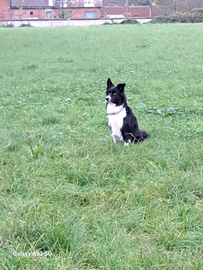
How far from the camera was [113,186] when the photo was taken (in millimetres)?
3219

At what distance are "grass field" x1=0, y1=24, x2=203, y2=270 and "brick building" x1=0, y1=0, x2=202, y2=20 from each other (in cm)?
5514

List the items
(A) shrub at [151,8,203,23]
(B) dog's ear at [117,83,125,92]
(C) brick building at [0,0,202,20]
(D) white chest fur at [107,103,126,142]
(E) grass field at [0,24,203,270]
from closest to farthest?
(E) grass field at [0,24,203,270], (B) dog's ear at [117,83,125,92], (D) white chest fur at [107,103,126,142], (A) shrub at [151,8,203,23], (C) brick building at [0,0,202,20]

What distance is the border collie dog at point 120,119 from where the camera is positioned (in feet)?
14.8

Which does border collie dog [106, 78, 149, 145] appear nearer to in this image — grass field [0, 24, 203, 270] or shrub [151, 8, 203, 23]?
grass field [0, 24, 203, 270]

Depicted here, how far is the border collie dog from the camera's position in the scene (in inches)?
177

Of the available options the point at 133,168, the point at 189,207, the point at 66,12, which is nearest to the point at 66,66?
the point at 133,168

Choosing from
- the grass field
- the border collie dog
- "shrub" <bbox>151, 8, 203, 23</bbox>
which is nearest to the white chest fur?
the border collie dog

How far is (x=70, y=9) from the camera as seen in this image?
59719mm

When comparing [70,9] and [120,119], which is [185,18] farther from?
[120,119]

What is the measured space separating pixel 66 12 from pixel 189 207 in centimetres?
5961

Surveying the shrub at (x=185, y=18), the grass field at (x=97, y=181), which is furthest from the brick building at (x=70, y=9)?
the grass field at (x=97, y=181)

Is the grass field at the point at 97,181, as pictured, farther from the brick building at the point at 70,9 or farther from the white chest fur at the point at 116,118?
the brick building at the point at 70,9

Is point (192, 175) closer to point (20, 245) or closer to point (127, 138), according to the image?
point (127, 138)

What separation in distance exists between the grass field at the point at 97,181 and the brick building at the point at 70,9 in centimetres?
5514
